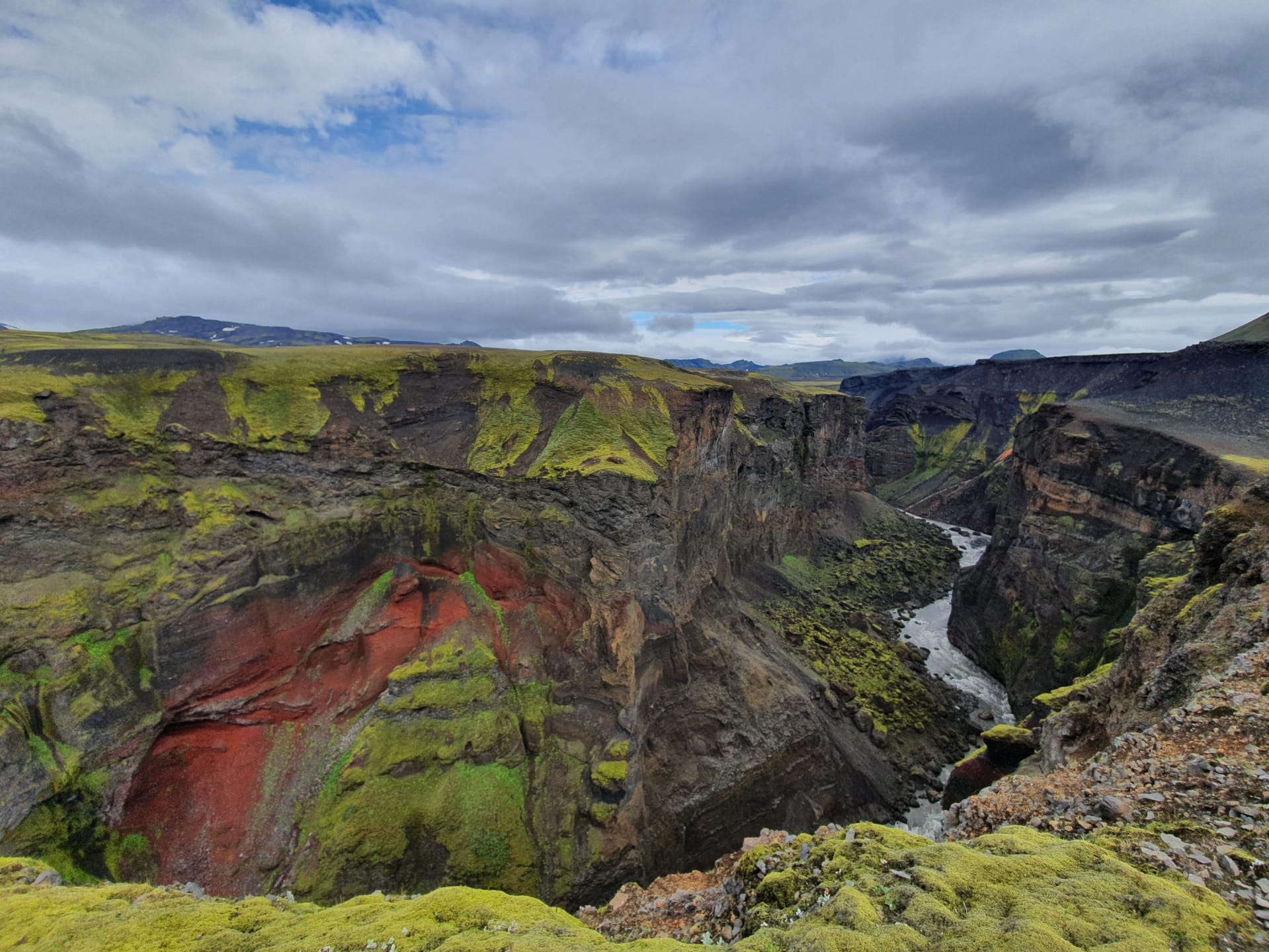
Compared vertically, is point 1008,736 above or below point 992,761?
above

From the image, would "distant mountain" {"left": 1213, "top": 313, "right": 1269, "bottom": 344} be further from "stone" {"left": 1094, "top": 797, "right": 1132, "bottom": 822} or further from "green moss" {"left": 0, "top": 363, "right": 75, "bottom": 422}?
"green moss" {"left": 0, "top": 363, "right": 75, "bottom": 422}

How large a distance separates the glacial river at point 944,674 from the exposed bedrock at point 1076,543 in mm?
1067

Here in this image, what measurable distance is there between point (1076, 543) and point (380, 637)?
49.5 m

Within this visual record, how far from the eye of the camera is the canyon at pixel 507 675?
10.2 meters

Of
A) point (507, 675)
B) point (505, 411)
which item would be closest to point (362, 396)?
point (505, 411)

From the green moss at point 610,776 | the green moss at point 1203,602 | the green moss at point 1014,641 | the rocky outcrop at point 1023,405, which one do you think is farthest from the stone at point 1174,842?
the rocky outcrop at point 1023,405

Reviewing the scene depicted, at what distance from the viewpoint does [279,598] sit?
24.1 metres

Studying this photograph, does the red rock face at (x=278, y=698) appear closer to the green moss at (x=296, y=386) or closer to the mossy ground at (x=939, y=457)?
the green moss at (x=296, y=386)

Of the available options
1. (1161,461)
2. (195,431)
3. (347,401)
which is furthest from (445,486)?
(1161,461)

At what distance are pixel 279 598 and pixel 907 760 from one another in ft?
121

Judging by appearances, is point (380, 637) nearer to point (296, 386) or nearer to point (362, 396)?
point (362, 396)

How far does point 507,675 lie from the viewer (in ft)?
85.4

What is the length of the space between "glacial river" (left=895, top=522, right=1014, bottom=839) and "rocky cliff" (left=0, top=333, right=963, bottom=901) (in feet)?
5.76

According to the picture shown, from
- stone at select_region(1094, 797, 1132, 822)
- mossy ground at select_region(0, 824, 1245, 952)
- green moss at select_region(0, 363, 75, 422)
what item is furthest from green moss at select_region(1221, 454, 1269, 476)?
green moss at select_region(0, 363, 75, 422)
